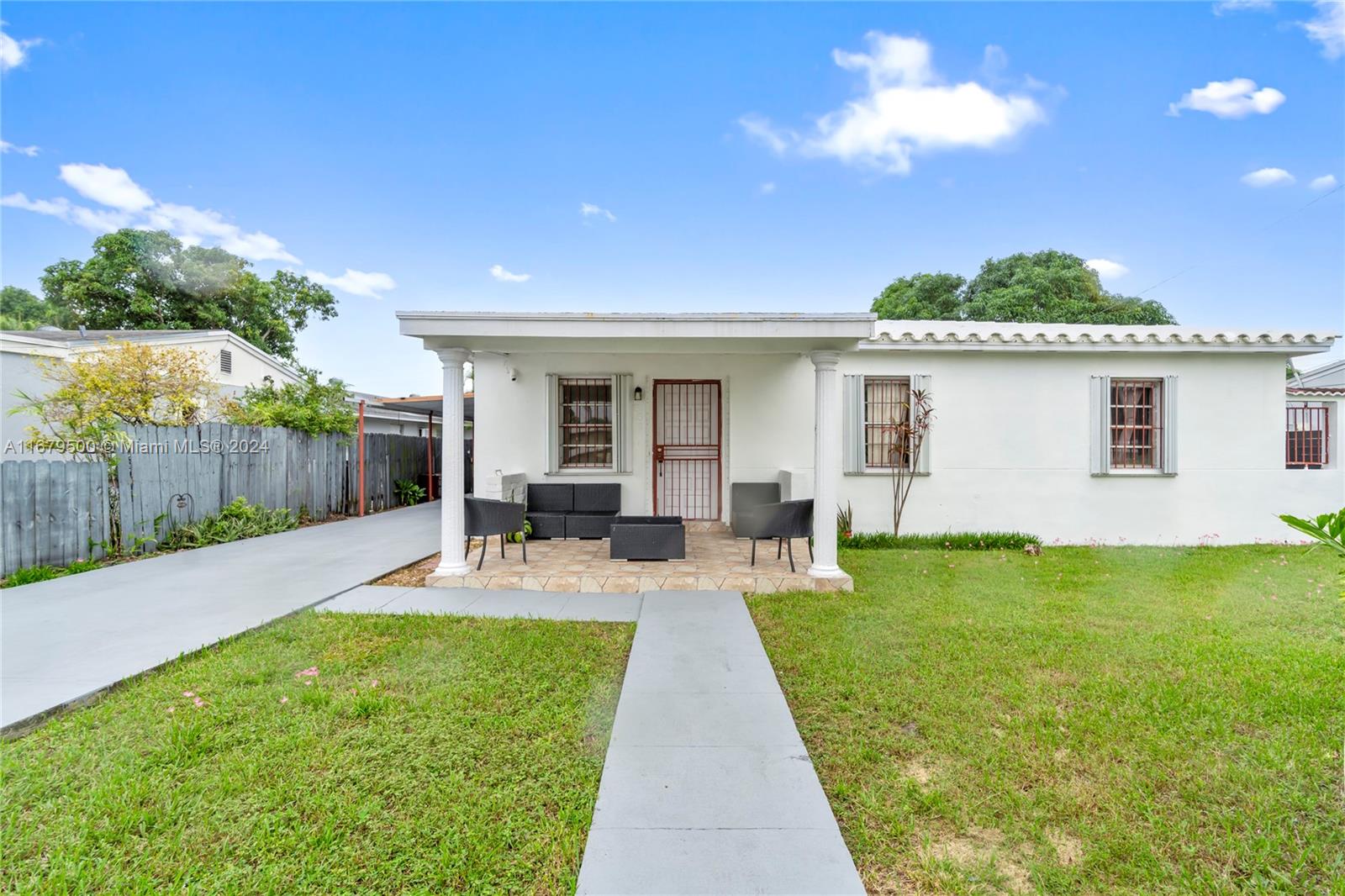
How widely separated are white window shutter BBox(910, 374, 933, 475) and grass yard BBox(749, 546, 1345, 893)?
272cm

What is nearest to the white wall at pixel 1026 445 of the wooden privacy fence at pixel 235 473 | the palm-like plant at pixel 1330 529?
the wooden privacy fence at pixel 235 473

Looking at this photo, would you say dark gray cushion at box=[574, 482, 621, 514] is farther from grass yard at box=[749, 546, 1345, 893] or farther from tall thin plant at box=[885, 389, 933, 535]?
tall thin plant at box=[885, 389, 933, 535]

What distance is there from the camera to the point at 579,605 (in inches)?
202

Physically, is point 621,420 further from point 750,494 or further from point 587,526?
point 750,494

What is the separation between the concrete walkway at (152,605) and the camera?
11.5 feet

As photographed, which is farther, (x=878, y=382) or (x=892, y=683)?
(x=878, y=382)

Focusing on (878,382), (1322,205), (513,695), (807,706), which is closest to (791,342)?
(878,382)

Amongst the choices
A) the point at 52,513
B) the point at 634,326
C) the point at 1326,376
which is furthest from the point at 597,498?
the point at 1326,376

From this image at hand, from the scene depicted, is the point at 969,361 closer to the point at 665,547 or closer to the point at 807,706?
the point at 665,547

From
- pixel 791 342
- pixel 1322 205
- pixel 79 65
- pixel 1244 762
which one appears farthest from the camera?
pixel 79 65

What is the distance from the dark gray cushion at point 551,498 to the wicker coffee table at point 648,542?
198cm

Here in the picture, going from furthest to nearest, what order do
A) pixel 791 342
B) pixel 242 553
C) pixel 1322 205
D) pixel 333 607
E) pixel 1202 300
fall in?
pixel 1202 300 → pixel 1322 205 → pixel 242 553 → pixel 791 342 → pixel 333 607

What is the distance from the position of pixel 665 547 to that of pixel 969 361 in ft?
17.8

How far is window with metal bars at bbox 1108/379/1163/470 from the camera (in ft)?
26.8
